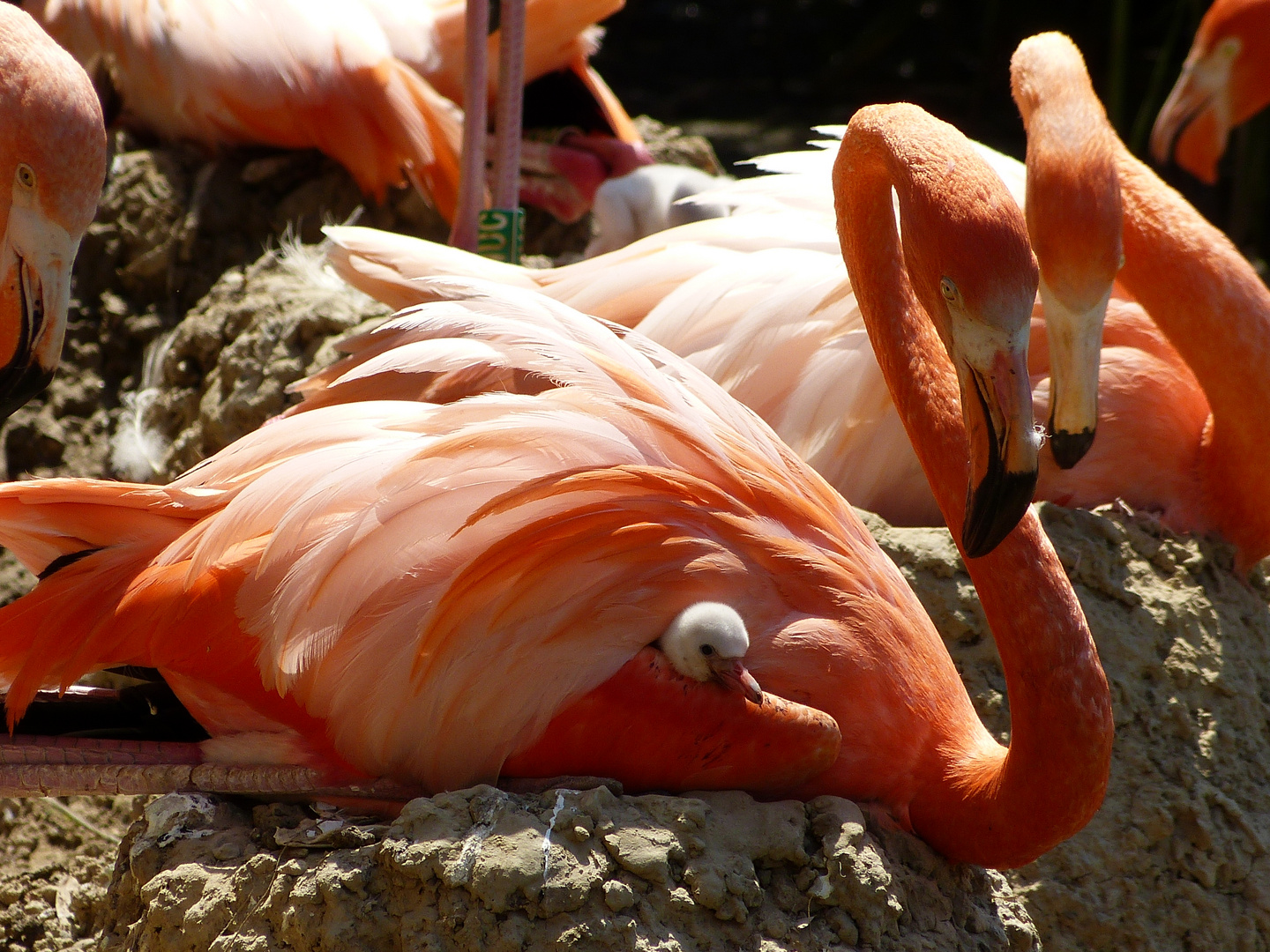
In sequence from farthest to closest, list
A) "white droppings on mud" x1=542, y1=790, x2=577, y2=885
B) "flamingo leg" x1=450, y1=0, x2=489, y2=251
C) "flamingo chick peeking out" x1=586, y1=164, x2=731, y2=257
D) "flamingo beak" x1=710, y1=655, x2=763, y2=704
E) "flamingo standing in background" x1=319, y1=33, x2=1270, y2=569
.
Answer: "flamingo chick peeking out" x1=586, y1=164, x2=731, y2=257
"flamingo leg" x1=450, y1=0, x2=489, y2=251
"flamingo standing in background" x1=319, y1=33, x2=1270, y2=569
"flamingo beak" x1=710, y1=655, x2=763, y2=704
"white droppings on mud" x1=542, y1=790, x2=577, y2=885

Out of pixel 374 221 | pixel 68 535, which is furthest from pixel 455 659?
pixel 374 221

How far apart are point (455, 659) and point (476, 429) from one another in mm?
321

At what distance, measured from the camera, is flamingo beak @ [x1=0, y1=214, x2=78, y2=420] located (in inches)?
80.0

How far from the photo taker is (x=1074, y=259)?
2.17 metres

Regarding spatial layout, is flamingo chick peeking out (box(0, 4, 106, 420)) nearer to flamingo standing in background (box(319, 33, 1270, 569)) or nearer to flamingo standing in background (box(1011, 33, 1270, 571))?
flamingo standing in background (box(319, 33, 1270, 569))

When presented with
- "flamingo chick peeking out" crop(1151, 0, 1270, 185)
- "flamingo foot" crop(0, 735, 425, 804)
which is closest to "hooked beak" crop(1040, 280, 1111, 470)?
"flamingo foot" crop(0, 735, 425, 804)

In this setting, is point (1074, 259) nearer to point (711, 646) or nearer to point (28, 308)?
point (711, 646)

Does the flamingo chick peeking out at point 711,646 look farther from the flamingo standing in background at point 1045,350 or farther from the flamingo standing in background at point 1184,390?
the flamingo standing in background at point 1184,390

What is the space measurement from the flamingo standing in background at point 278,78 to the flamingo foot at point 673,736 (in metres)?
2.28

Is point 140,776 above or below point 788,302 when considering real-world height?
below

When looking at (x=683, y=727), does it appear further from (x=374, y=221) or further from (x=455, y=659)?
(x=374, y=221)

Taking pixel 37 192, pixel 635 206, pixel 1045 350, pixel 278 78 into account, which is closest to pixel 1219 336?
pixel 1045 350

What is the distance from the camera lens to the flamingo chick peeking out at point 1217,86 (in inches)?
151

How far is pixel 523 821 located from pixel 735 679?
323 mm
